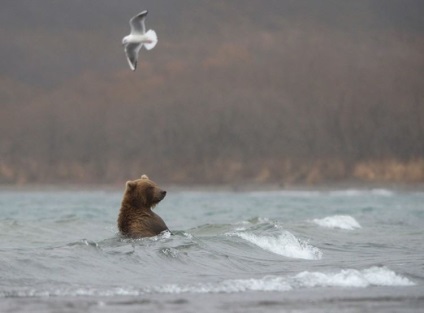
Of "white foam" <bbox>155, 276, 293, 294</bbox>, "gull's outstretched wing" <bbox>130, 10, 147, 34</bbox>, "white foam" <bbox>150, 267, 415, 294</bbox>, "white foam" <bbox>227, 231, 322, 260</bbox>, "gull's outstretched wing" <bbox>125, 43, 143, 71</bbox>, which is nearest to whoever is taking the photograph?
"white foam" <bbox>155, 276, 293, 294</bbox>

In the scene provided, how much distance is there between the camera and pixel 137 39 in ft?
69.4

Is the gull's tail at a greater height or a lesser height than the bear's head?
greater

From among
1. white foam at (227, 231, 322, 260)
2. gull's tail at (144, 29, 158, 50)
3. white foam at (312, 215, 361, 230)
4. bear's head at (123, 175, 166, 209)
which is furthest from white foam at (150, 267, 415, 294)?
white foam at (312, 215, 361, 230)

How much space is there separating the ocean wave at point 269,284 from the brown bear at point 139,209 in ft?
10.6

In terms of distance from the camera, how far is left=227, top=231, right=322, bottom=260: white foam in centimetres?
1933

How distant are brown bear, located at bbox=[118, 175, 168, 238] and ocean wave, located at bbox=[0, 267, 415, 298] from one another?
3.22 metres

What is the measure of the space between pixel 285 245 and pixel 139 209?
12.0ft

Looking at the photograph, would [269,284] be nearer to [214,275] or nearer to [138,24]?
[214,275]

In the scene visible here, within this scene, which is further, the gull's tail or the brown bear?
the gull's tail

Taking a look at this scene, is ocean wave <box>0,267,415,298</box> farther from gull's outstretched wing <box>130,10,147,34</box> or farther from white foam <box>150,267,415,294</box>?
gull's outstretched wing <box>130,10,147,34</box>

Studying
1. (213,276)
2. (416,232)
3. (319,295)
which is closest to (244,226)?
(416,232)

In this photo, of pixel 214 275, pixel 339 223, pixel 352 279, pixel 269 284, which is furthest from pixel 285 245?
pixel 339 223

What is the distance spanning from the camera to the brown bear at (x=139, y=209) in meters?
17.7

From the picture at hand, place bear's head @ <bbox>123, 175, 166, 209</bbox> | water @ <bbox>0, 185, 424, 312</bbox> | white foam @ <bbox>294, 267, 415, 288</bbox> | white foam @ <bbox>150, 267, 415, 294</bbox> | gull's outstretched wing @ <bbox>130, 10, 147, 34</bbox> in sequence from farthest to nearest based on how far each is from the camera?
gull's outstretched wing @ <bbox>130, 10, 147, 34</bbox> → bear's head @ <bbox>123, 175, 166, 209</bbox> → white foam @ <bbox>294, 267, 415, 288</bbox> → white foam @ <bbox>150, 267, 415, 294</bbox> → water @ <bbox>0, 185, 424, 312</bbox>
